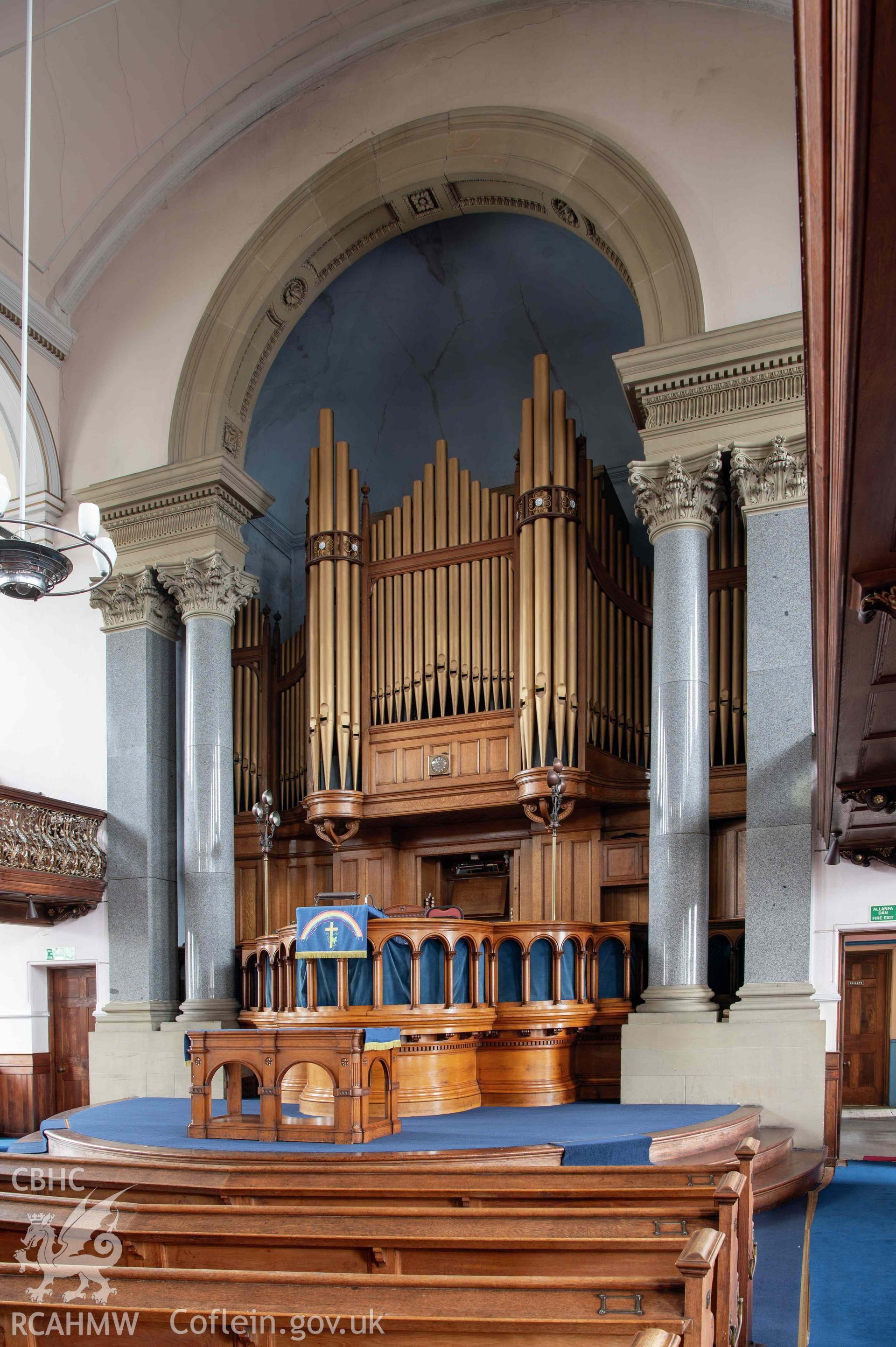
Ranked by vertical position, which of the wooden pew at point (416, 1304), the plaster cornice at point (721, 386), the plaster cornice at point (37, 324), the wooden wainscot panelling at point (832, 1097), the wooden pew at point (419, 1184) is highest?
the plaster cornice at point (37, 324)

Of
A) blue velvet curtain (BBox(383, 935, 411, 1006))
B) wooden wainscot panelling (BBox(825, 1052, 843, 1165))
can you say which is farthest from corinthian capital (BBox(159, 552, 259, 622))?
wooden wainscot panelling (BBox(825, 1052, 843, 1165))

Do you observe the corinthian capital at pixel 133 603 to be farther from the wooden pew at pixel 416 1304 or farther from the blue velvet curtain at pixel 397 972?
the wooden pew at pixel 416 1304

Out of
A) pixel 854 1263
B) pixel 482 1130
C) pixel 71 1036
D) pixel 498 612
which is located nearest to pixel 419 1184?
pixel 482 1130

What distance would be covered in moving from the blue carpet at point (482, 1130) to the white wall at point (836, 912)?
1.00 m

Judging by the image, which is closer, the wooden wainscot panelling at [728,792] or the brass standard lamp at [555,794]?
the brass standard lamp at [555,794]

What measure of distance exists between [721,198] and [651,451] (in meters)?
2.02

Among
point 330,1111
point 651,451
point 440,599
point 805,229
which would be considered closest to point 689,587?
point 651,451

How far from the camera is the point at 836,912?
769 centimetres

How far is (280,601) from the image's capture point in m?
12.4

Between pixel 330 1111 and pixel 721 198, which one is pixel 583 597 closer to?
pixel 721 198

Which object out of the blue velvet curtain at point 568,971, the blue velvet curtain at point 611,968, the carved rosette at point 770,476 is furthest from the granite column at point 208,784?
the carved rosette at point 770,476

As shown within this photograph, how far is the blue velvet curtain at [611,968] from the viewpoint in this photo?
8.30 meters

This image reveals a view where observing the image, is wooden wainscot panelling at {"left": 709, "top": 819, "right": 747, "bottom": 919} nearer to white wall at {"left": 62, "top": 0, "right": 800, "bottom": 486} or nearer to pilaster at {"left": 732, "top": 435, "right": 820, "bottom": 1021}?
pilaster at {"left": 732, "top": 435, "right": 820, "bottom": 1021}

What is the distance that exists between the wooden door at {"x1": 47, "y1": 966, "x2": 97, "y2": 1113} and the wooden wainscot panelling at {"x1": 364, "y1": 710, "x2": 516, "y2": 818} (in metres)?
3.10
